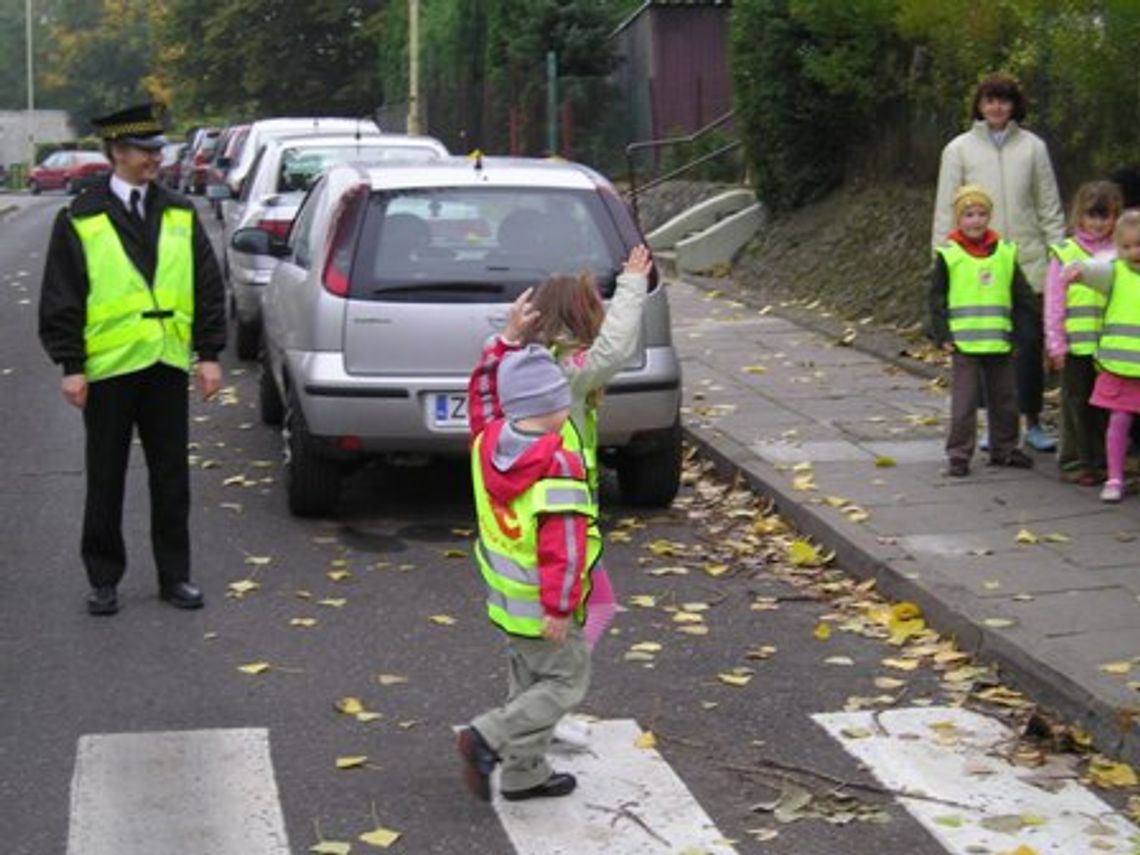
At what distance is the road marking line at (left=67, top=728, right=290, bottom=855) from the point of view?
488 centimetres

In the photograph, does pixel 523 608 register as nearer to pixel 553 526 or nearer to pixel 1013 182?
pixel 553 526

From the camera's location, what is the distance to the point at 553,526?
4930mm

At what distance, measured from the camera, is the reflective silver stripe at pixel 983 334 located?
8891 mm

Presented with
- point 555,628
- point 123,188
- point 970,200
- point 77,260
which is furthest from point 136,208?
point 970,200

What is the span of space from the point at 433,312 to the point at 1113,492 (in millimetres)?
3188

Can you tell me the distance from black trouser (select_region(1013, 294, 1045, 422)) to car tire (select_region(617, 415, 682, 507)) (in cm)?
194

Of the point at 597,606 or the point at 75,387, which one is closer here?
the point at 597,606

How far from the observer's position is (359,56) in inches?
2247

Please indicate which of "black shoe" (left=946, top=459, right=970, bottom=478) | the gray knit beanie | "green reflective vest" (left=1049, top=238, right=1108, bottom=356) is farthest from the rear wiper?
the gray knit beanie

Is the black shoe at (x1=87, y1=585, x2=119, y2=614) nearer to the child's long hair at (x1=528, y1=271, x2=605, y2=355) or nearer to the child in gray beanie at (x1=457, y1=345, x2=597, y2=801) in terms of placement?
the child in gray beanie at (x1=457, y1=345, x2=597, y2=801)

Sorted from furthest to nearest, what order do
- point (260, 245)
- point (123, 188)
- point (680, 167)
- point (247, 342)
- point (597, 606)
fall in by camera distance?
point (680, 167) < point (247, 342) < point (260, 245) < point (123, 188) < point (597, 606)

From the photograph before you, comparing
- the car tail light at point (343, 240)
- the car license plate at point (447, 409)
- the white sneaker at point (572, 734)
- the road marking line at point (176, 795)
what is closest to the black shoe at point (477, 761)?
the white sneaker at point (572, 734)

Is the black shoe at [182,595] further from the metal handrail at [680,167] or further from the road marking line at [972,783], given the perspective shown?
the metal handrail at [680,167]

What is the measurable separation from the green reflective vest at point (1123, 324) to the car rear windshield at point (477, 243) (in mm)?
2251
